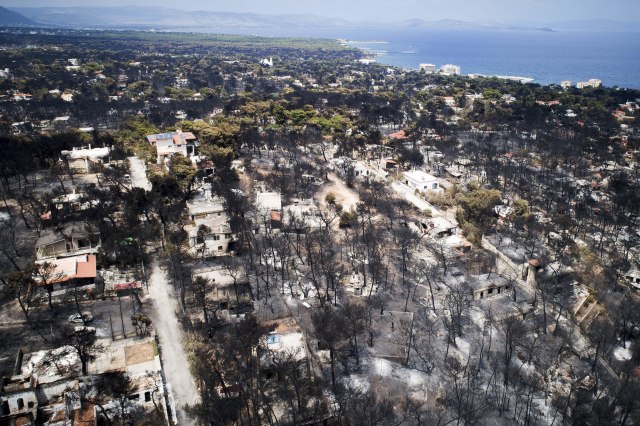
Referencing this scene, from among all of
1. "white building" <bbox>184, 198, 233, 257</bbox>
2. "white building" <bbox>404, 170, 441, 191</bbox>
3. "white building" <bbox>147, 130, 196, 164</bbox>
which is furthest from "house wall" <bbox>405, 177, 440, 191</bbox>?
"white building" <bbox>147, 130, 196, 164</bbox>

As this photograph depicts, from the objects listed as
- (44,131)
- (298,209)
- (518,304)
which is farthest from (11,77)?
(518,304)

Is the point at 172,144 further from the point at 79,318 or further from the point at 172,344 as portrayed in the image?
the point at 172,344

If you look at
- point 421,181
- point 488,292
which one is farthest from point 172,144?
point 488,292

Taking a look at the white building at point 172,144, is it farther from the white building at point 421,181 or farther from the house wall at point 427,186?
the house wall at point 427,186

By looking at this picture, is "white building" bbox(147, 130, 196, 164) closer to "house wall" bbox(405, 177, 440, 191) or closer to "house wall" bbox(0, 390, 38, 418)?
"house wall" bbox(405, 177, 440, 191)

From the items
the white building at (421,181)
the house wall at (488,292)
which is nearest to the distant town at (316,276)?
the house wall at (488,292)
